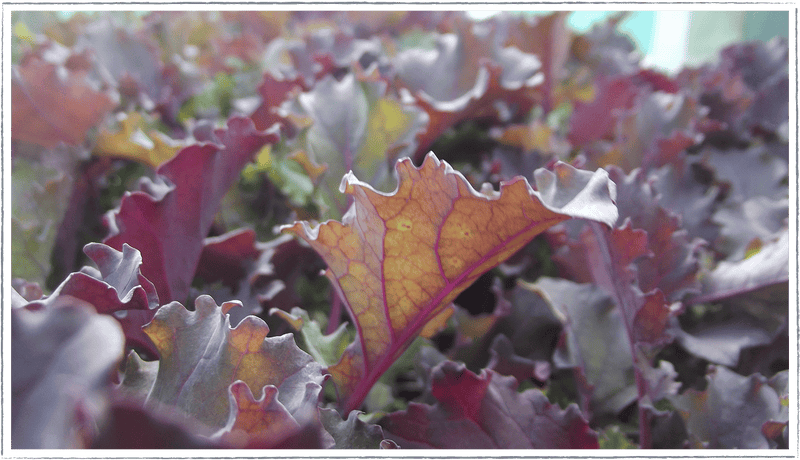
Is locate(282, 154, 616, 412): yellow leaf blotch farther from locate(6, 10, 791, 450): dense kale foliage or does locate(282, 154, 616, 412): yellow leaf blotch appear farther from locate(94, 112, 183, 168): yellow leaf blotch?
locate(94, 112, 183, 168): yellow leaf blotch

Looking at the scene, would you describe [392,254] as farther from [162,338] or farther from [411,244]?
[162,338]

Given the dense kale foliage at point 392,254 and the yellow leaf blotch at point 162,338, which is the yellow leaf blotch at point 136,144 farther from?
the yellow leaf blotch at point 162,338

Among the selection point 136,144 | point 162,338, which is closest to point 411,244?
point 162,338

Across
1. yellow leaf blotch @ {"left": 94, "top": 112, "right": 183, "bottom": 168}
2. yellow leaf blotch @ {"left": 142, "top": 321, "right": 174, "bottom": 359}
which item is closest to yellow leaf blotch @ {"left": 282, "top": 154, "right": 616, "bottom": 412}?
yellow leaf blotch @ {"left": 142, "top": 321, "right": 174, "bottom": 359}

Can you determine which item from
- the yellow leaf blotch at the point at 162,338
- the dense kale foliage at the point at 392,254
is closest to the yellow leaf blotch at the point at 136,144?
the dense kale foliage at the point at 392,254

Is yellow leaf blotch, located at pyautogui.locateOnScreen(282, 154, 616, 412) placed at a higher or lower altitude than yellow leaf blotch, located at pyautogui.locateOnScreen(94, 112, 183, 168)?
lower

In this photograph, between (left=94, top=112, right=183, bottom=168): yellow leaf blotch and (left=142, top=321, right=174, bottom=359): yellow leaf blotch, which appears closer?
(left=142, top=321, right=174, bottom=359): yellow leaf blotch

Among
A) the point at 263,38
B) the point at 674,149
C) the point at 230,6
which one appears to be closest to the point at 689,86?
the point at 674,149

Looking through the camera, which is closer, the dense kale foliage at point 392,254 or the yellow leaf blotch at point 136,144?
the dense kale foliage at point 392,254
